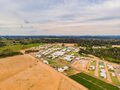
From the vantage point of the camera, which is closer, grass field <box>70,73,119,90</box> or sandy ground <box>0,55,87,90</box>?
sandy ground <box>0,55,87,90</box>

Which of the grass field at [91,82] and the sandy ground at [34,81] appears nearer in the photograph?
the sandy ground at [34,81]

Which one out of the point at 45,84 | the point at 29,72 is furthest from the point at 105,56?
the point at 45,84

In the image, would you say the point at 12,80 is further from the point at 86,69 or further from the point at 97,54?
the point at 97,54

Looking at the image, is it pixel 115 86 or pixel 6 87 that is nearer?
pixel 6 87

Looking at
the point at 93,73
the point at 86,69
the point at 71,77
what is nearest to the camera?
the point at 71,77

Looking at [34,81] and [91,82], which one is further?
[91,82]

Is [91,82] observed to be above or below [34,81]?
below

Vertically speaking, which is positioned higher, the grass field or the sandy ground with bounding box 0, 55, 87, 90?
the sandy ground with bounding box 0, 55, 87, 90

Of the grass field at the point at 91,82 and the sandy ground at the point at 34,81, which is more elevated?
the sandy ground at the point at 34,81
